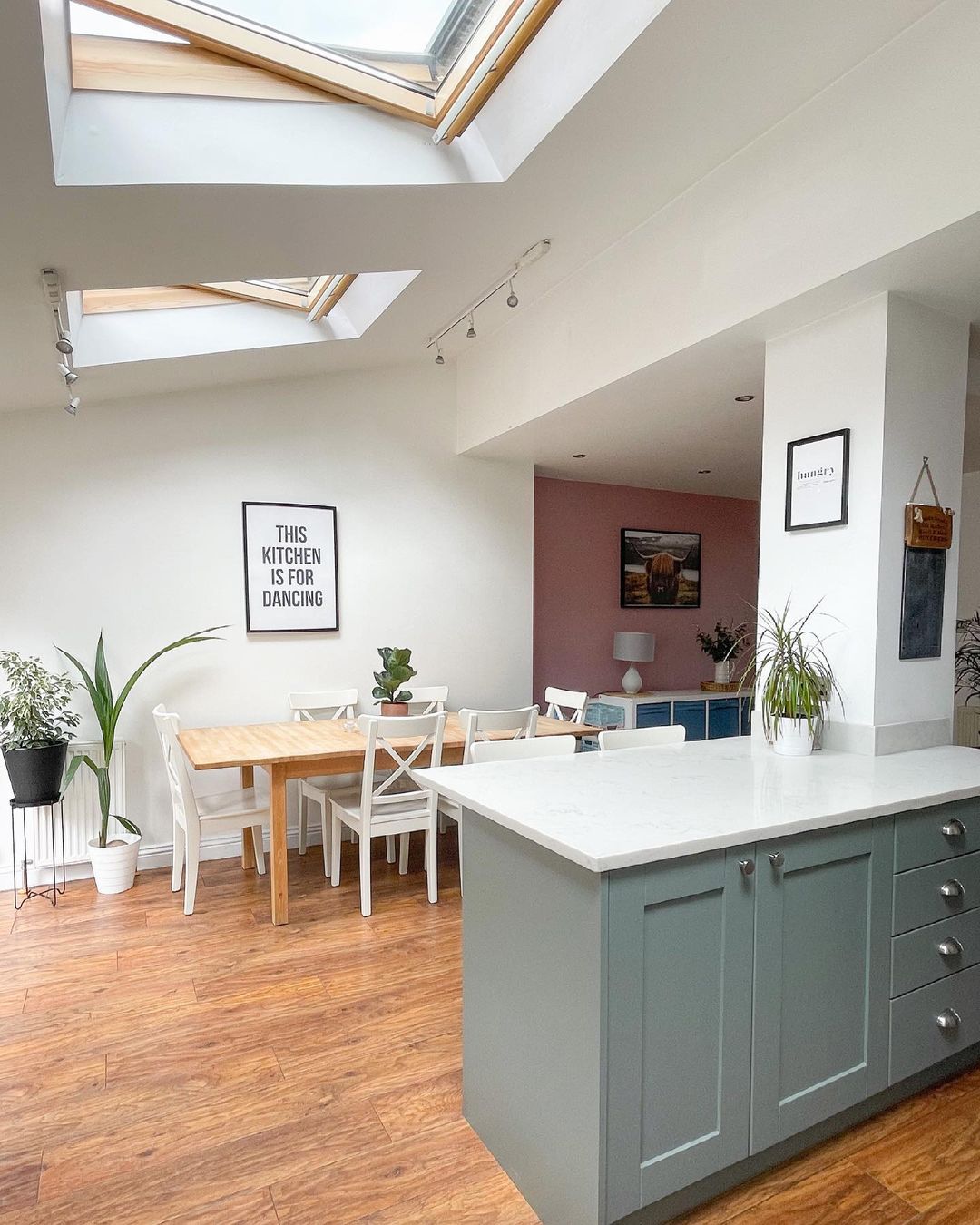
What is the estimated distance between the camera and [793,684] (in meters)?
2.59

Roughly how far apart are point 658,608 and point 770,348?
357 centimetres

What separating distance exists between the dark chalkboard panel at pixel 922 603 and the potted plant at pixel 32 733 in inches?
139

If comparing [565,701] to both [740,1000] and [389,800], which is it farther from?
[740,1000]

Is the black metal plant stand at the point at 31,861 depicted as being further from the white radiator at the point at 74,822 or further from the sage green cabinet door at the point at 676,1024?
the sage green cabinet door at the point at 676,1024

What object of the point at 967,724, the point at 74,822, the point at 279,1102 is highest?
the point at 967,724

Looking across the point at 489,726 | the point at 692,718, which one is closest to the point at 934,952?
the point at 489,726

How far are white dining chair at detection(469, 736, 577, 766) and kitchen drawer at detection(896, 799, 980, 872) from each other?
1003mm

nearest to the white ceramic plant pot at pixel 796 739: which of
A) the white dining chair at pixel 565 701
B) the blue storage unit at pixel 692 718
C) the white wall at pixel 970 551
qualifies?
the white dining chair at pixel 565 701

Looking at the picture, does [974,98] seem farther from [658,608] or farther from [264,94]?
[658,608]

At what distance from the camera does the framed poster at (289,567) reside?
4.32 metres

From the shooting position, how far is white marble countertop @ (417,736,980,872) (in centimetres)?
161

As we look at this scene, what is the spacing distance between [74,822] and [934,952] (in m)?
3.73

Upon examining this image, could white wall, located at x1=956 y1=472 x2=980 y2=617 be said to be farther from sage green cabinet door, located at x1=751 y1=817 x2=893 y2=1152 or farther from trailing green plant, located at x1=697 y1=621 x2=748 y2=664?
sage green cabinet door, located at x1=751 y1=817 x2=893 y2=1152

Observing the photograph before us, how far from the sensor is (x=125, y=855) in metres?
3.74
